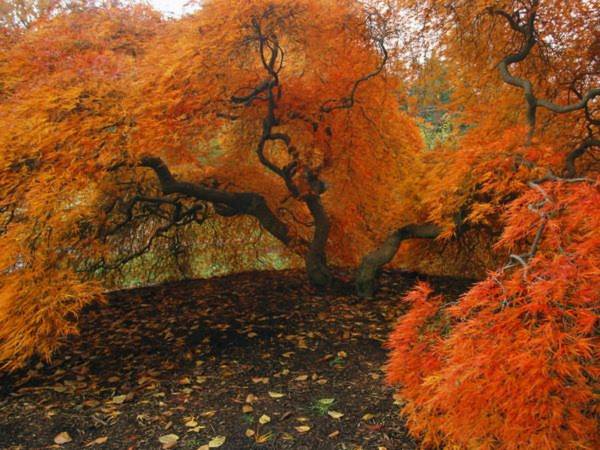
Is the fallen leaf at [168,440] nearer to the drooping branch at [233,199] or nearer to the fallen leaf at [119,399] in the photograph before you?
the fallen leaf at [119,399]

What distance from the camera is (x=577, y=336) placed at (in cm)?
131

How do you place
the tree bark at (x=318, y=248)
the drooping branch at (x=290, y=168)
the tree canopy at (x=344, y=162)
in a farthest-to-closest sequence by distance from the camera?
the tree bark at (x=318, y=248)
the drooping branch at (x=290, y=168)
the tree canopy at (x=344, y=162)

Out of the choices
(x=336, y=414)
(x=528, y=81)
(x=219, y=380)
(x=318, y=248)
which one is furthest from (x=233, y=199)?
(x=528, y=81)

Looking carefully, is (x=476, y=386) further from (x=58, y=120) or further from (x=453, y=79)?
(x=453, y=79)

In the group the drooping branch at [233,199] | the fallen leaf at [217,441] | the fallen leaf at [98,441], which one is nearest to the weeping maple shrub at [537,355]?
the fallen leaf at [217,441]

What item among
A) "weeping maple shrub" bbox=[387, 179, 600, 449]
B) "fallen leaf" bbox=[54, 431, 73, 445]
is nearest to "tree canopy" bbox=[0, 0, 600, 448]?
"weeping maple shrub" bbox=[387, 179, 600, 449]

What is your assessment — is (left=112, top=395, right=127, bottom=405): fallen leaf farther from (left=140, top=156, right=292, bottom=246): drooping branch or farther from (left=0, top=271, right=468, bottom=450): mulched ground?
(left=140, top=156, right=292, bottom=246): drooping branch

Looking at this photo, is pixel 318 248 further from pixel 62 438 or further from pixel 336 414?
pixel 62 438

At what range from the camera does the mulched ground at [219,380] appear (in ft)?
7.91

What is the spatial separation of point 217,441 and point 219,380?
0.67 m

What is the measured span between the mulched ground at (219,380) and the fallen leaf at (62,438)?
12 millimetres

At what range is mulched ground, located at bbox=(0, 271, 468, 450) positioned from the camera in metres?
2.41

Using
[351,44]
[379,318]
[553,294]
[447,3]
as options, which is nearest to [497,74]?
[447,3]

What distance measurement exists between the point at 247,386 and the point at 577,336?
2.07 metres
